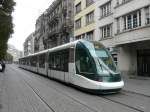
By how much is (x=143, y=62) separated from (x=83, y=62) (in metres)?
13.5

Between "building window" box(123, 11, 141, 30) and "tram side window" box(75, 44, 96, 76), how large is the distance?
10.4 meters

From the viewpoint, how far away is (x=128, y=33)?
25375 millimetres

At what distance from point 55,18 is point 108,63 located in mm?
42377

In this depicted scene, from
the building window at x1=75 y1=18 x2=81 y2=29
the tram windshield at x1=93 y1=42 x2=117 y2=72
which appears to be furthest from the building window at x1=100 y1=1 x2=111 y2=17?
the tram windshield at x1=93 y1=42 x2=117 y2=72

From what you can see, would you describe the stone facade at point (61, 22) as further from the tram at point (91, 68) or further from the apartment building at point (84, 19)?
the tram at point (91, 68)

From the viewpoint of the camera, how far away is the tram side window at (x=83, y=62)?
14.3 metres

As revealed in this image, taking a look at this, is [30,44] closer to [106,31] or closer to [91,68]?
[106,31]

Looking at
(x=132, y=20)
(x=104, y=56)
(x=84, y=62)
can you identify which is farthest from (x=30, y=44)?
(x=104, y=56)

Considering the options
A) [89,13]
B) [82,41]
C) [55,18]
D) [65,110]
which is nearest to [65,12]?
[55,18]

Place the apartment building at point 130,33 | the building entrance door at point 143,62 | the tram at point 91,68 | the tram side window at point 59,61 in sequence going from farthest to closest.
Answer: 1. the building entrance door at point 143,62
2. the apartment building at point 130,33
3. the tram side window at point 59,61
4. the tram at point 91,68

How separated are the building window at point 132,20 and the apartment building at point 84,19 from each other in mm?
9555

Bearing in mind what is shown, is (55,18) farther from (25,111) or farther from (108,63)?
(25,111)

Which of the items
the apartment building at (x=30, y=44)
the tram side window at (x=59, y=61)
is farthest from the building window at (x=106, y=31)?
the apartment building at (x=30, y=44)

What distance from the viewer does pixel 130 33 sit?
2503cm
